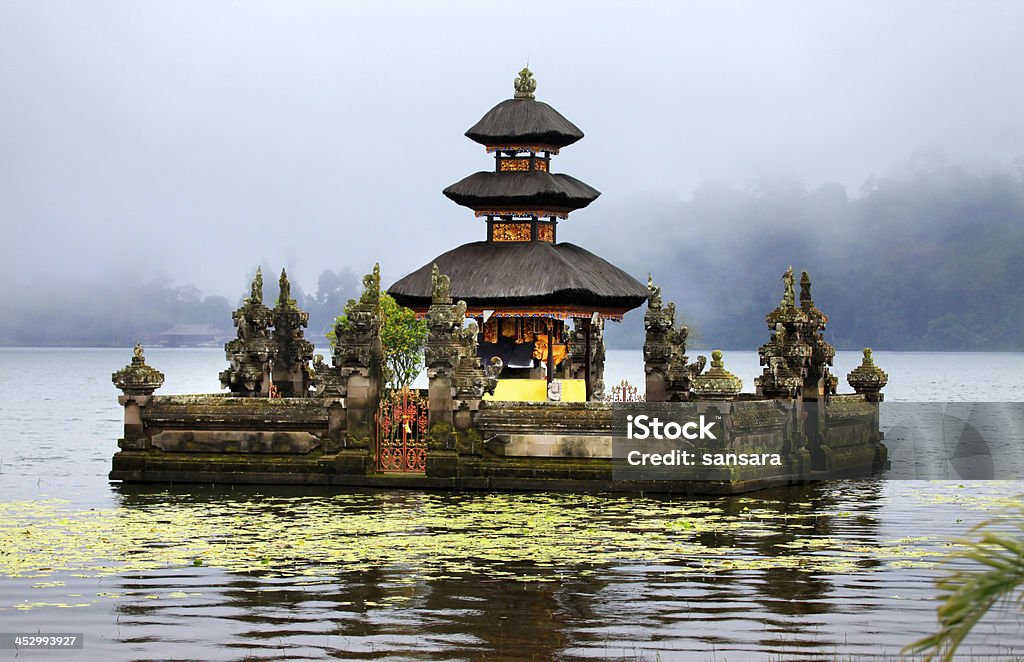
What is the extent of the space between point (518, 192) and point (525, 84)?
3.54 metres

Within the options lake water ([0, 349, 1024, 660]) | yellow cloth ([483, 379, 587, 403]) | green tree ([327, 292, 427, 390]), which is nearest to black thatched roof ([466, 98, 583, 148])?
yellow cloth ([483, 379, 587, 403])

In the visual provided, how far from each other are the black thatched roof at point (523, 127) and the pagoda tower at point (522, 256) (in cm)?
2

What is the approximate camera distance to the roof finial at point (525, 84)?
37.7 meters

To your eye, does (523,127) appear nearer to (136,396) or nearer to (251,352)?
(251,352)

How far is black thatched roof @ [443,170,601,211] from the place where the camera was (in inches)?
1404

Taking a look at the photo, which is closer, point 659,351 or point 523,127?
point 523,127

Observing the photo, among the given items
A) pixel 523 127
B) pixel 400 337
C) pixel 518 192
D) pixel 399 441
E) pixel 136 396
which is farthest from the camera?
pixel 400 337

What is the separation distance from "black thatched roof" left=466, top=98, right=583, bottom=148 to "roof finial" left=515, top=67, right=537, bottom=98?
473mm

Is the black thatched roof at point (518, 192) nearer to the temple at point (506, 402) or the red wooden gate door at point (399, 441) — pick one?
the temple at point (506, 402)

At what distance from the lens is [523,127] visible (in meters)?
36.5

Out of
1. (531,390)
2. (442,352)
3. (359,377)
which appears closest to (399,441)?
(359,377)

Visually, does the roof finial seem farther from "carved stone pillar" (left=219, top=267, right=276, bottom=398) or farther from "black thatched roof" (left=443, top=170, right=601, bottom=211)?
"carved stone pillar" (left=219, top=267, right=276, bottom=398)

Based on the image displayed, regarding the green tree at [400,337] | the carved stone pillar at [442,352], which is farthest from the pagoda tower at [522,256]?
the green tree at [400,337]

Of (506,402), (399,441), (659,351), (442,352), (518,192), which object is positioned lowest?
(399,441)
